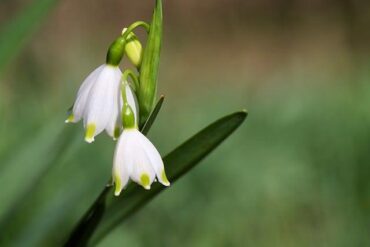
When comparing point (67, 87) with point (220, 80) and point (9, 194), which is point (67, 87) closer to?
point (220, 80)

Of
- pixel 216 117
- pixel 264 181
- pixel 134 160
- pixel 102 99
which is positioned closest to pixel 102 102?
pixel 102 99

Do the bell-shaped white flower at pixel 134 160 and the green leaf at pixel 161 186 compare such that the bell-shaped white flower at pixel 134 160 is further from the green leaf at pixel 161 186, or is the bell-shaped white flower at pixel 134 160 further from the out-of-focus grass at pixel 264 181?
the out-of-focus grass at pixel 264 181

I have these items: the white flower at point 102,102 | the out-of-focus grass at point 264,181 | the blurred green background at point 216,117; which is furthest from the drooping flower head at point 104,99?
the out-of-focus grass at point 264,181

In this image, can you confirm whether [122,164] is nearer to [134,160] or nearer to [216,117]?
[134,160]

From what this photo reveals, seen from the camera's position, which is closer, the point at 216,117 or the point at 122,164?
the point at 122,164

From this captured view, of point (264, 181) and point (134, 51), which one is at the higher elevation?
point (134, 51)
